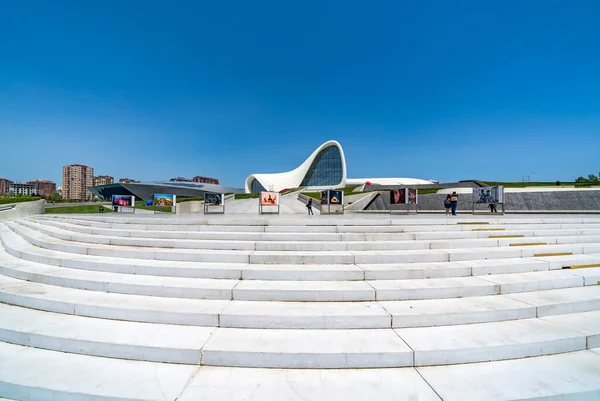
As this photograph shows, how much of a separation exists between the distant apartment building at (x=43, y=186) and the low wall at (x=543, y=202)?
156377 millimetres

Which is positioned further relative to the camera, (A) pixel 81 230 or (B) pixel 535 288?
(A) pixel 81 230

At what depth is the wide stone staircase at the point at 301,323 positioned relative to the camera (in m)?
2.67

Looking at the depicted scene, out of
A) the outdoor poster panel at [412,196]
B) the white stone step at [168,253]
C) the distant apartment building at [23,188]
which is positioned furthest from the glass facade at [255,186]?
the distant apartment building at [23,188]

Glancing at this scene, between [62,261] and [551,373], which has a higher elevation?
[62,261]

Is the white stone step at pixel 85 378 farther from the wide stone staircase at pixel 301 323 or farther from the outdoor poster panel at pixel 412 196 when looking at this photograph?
the outdoor poster panel at pixel 412 196

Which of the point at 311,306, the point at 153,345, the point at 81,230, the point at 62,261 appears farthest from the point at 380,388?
the point at 81,230

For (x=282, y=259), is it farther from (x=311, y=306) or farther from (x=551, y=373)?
(x=551, y=373)

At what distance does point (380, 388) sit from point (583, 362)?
242 centimetres

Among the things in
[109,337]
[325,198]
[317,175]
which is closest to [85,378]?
[109,337]

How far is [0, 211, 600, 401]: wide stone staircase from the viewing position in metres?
2.67

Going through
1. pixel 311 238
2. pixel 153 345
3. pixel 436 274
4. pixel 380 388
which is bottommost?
pixel 380 388

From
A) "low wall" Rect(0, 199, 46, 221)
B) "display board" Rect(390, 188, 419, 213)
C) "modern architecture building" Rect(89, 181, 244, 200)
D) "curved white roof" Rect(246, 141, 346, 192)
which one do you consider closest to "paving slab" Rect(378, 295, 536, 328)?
"display board" Rect(390, 188, 419, 213)

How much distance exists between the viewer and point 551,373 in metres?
2.80

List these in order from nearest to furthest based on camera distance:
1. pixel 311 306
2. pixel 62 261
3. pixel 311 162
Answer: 1. pixel 311 306
2. pixel 62 261
3. pixel 311 162
